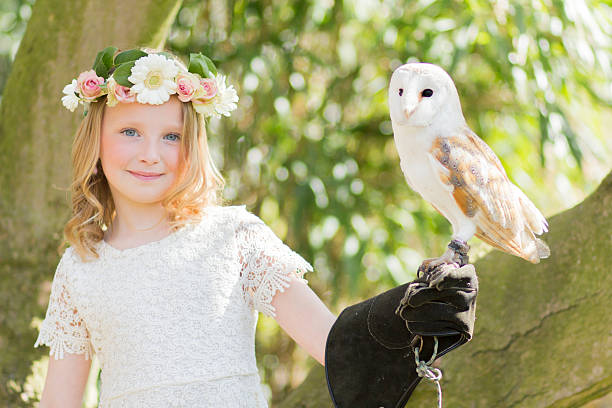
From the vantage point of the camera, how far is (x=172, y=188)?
3.83ft

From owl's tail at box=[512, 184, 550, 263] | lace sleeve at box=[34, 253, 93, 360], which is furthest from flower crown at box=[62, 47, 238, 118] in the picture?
owl's tail at box=[512, 184, 550, 263]

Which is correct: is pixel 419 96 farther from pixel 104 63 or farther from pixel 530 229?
pixel 104 63

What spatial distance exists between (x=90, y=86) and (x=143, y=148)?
144 mm

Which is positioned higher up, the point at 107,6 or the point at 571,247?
the point at 107,6

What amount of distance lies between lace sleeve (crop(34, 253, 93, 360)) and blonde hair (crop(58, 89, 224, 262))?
75 mm

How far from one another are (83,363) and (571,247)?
846 millimetres

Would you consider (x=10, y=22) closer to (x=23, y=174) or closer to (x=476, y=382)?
(x=23, y=174)

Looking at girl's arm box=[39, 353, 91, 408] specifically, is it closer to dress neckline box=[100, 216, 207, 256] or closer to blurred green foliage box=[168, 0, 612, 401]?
dress neckline box=[100, 216, 207, 256]

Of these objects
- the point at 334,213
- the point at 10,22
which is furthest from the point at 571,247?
the point at 10,22

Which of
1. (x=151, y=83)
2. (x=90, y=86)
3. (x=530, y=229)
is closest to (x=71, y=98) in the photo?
(x=90, y=86)

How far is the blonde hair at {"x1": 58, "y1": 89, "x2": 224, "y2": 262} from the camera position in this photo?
1.16 metres

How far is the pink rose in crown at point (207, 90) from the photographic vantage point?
3.85 feet

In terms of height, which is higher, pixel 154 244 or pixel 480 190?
pixel 480 190

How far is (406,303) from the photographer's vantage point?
0.88 meters
